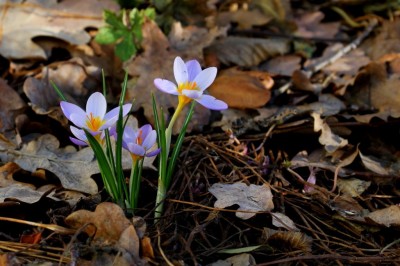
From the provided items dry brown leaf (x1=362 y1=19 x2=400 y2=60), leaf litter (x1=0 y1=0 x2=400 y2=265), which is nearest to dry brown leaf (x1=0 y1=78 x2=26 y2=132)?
leaf litter (x1=0 y1=0 x2=400 y2=265)

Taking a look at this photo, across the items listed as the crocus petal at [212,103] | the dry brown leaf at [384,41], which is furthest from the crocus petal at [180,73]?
the dry brown leaf at [384,41]

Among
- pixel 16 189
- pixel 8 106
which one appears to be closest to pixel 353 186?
pixel 16 189

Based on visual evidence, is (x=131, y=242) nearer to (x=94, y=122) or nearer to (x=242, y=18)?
(x=94, y=122)

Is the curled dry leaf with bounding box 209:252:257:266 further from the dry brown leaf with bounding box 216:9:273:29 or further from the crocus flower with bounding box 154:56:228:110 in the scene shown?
the dry brown leaf with bounding box 216:9:273:29

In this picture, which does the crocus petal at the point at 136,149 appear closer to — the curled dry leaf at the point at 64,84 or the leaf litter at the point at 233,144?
the leaf litter at the point at 233,144

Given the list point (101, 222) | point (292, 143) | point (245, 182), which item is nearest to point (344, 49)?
point (292, 143)

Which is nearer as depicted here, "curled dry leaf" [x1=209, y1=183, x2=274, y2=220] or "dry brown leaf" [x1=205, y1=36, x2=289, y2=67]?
"curled dry leaf" [x1=209, y1=183, x2=274, y2=220]
